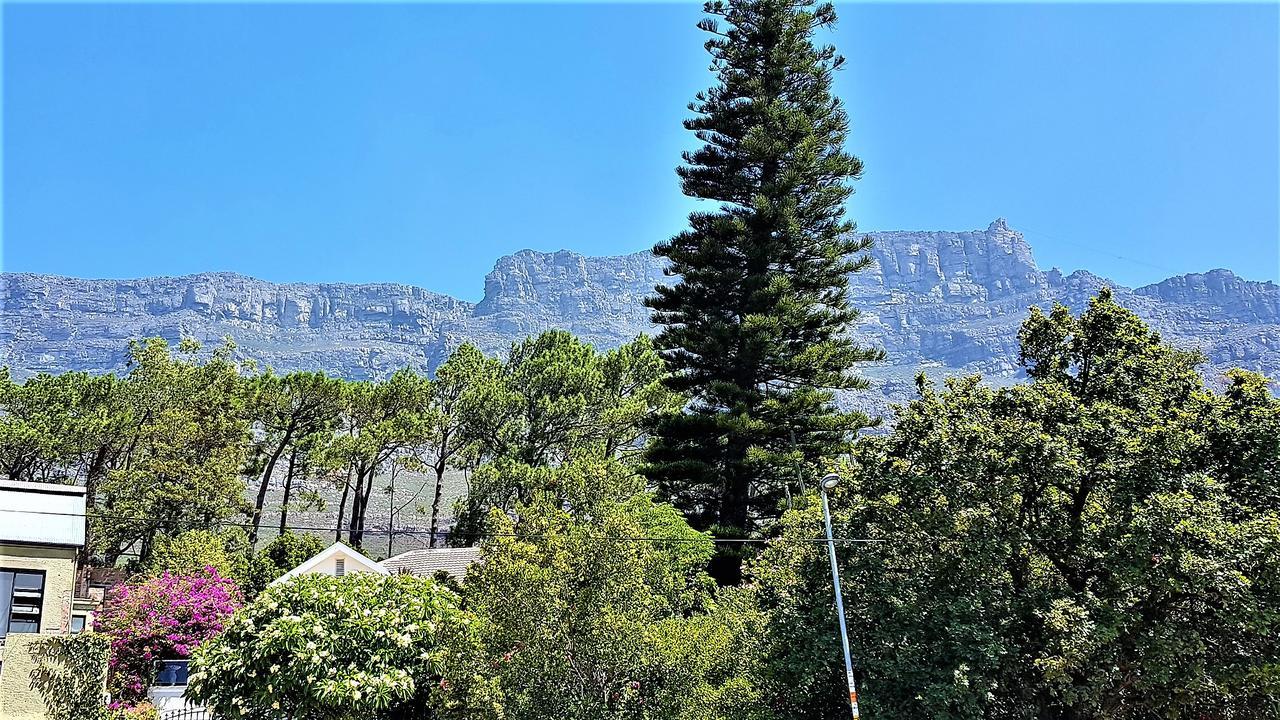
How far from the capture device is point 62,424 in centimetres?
2822

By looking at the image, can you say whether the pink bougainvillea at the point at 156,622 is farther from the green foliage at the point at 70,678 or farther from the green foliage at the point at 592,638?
the green foliage at the point at 592,638

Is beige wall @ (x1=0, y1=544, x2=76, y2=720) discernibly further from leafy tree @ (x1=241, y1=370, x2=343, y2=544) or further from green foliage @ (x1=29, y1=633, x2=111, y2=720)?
leafy tree @ (x1=241, y1=370, x2=343, y2=544)

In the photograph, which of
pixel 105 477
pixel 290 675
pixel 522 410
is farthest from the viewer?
pixel 522 410

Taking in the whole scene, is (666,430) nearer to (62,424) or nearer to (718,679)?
(718,679)

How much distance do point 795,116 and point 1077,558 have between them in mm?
19396

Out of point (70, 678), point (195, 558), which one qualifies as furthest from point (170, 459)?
point (70, 678)

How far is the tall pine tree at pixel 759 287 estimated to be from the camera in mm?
29234

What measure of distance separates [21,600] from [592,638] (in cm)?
1047

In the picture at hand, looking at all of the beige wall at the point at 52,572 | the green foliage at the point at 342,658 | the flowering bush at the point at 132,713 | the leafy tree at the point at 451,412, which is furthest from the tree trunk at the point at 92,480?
the green foliage at the point at 342,658

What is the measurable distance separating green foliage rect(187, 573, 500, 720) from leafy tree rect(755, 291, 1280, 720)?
5.31 m

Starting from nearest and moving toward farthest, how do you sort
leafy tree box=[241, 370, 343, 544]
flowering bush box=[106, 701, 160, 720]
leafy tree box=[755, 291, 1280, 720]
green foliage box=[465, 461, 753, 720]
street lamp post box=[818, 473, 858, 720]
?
1. flowering bush box=[106, 701, 160, 720]
2. leafy tree box=[755, 291, 1280, 720]
3. street lamp post box=[818, 473, 858, 720]
4. green foliage box=[465, 461, 753, 720]
5. leafy tree box=[241, 370, 343, 544]

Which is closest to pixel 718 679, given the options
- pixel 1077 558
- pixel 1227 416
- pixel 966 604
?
pixel 966 604

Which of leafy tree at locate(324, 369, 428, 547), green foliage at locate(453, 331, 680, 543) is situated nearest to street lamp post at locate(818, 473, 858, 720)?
green foliage at locate(453, 331, 680, 543)

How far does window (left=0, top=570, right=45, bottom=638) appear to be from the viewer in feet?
54.9
